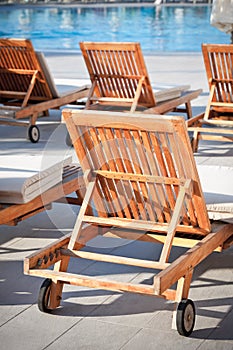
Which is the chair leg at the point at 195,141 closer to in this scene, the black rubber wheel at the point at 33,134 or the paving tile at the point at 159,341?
the black rubber wheel at the point at 33,134

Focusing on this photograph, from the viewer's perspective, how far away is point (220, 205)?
3.78m

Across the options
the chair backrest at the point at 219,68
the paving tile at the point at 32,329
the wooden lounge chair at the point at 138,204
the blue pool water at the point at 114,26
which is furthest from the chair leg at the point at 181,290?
the blue pool water at the point at 114,26

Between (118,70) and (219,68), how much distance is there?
3.23 ft

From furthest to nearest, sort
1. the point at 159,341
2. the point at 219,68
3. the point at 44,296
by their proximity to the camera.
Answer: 1. the point at 219,68
2. the point at 44,296
3. the point at 159,341

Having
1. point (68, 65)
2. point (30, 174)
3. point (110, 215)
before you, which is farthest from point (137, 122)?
point (68, 65)

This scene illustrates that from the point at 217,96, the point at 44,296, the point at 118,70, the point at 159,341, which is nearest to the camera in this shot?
the point at 159,341

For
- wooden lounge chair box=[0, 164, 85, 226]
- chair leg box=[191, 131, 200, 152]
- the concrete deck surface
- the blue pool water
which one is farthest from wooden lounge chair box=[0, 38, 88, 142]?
the blue pool water

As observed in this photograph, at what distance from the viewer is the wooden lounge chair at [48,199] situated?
404cm

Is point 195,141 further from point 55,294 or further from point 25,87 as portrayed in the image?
point 55,294

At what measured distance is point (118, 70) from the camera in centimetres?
704

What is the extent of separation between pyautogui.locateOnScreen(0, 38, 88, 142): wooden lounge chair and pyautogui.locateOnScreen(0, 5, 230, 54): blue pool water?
436 inches

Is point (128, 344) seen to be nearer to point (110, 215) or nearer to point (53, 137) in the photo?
point (110, 215)

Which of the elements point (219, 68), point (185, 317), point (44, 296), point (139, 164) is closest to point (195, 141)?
point (219, 68)

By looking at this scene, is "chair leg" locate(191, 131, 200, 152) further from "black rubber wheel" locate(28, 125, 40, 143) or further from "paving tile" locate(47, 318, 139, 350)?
"paving tile" locate(47, 318, 139, 350)
